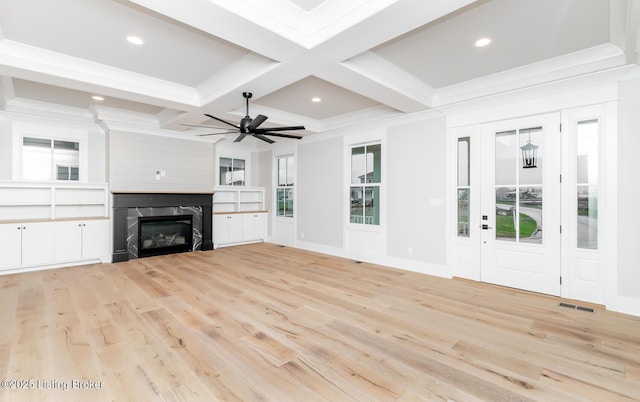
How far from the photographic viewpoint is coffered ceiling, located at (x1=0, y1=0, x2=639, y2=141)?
8.35ft

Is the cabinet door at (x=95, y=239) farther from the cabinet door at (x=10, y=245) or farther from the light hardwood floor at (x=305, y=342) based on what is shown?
the light hardwood floor at (x=305, y=342)

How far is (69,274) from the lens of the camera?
15.8ft

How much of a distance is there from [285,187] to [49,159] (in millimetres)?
4730

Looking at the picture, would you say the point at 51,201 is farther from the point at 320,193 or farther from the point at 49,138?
the point at 320,193

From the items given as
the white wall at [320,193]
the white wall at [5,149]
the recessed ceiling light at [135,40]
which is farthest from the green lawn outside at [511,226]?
the white wall at [5,149]

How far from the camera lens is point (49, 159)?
562cm

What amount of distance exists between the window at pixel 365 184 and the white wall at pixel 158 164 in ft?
11.3

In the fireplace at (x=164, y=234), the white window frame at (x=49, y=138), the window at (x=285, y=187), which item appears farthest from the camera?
the window at (x=285, y=187)

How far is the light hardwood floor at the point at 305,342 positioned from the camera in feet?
6.50

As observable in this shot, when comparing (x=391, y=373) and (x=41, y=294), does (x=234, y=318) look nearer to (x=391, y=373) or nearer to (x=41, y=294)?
(x=391, y=373)

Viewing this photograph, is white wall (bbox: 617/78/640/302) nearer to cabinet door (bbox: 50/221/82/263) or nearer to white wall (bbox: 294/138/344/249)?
white wall (bbox: 294/138/344/249)

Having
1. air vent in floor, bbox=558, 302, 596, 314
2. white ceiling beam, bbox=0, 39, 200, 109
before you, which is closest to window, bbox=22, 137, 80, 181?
white ceiling beam, bbox=0, 39, 200, 109

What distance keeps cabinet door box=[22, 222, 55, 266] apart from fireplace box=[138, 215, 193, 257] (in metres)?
1.33

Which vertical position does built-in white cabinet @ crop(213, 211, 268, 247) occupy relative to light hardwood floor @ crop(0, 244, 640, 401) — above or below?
above
